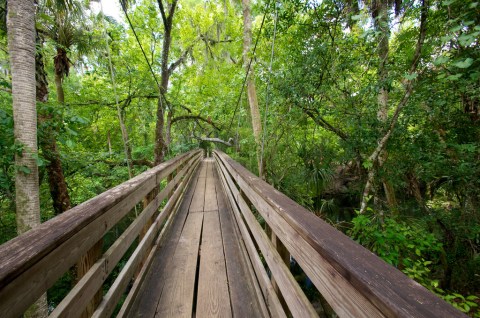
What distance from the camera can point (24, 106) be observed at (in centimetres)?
291

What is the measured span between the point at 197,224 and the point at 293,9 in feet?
14.8

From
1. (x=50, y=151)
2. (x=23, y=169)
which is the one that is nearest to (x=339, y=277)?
(x=23, y=169)

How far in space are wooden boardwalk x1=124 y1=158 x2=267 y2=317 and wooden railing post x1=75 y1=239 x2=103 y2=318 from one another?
0.47m

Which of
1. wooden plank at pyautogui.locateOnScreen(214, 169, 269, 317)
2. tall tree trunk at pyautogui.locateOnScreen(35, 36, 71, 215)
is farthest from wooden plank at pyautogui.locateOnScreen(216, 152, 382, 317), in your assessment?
tall tree trunk at pyautogui.locateOnScreen(35, 36, 71, 215)

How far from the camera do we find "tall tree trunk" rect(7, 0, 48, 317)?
286 centimetres

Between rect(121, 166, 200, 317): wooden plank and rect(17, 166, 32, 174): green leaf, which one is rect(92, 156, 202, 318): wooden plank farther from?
rect(17, 166, 32, 174): green leaf

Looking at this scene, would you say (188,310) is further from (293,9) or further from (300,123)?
(293,9)

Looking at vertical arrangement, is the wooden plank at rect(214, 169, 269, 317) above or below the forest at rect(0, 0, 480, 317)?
below

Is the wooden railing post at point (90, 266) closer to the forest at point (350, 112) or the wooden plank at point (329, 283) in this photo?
the wooden plank at point (329, 283)

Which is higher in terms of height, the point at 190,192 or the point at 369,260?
the point at 369,260

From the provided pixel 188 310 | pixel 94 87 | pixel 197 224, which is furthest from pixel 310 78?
pixel 94 87

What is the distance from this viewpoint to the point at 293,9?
441 cm

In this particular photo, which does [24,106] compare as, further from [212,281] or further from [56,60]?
[56,60]

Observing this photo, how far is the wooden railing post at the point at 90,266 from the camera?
1.04m
